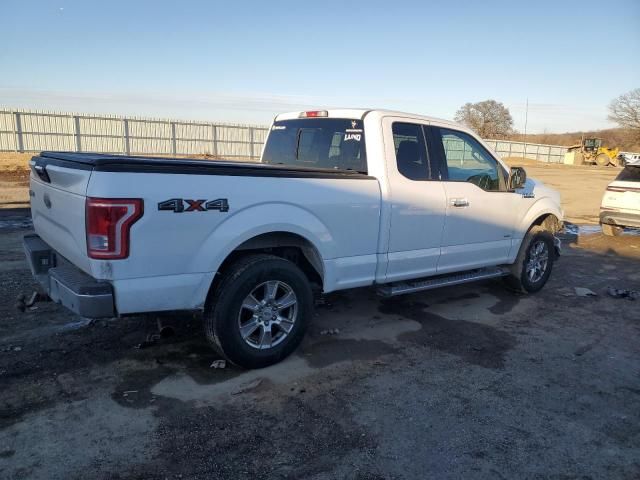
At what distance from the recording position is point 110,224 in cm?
317

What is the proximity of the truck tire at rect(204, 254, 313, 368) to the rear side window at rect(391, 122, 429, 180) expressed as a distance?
1570 mm

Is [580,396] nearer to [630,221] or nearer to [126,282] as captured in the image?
[126,282]

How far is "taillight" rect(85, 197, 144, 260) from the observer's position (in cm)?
315

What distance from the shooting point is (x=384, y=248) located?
471cm

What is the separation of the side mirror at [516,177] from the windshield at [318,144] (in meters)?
2.10

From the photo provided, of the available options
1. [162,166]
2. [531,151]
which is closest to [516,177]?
[162,166]

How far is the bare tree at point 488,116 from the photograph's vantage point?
223ft

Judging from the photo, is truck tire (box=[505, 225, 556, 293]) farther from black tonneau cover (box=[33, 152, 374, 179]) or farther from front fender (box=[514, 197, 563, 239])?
black tonneau cover (box=[33, 152, 374, 179])

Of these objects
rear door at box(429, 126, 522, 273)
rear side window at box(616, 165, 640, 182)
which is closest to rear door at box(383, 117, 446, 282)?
rear door at box(429, 126, 522, 273)

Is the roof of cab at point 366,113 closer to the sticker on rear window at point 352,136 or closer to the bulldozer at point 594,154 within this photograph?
the sticker on rear window at point 352,136

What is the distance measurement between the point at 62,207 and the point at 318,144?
2.63 m

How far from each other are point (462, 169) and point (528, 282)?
1993 mm

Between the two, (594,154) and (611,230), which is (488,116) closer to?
(594,154)

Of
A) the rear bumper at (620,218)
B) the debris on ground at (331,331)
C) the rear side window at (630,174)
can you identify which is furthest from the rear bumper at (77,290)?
the rear side window at (630,174)
